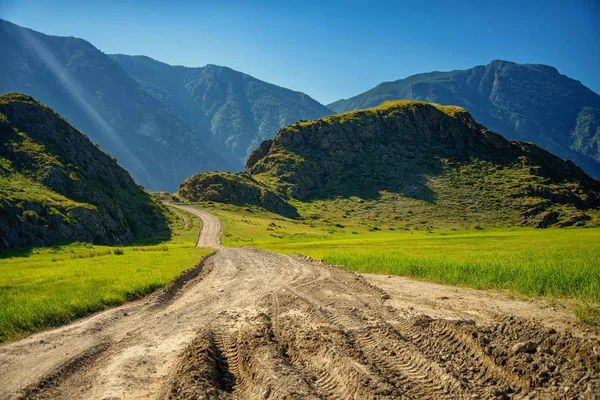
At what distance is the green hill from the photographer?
130875mm

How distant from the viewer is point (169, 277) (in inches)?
897

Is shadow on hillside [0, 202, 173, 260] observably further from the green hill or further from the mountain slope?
the mountain slope

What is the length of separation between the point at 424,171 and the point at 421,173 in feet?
7.40

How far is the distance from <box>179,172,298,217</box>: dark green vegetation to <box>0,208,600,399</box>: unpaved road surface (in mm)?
128991

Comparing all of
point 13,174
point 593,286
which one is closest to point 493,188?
point 593,286

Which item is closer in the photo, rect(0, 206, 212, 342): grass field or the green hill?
rect(0, 206, 212, 342): grass field

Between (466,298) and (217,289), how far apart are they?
13.3 meters

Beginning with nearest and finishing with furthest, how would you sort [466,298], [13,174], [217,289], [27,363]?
[27,363] < [466,298] < [217,289] < [13,174]

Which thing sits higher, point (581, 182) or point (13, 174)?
point (13, 174)

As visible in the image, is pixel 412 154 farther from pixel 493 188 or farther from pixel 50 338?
pixel 50 338

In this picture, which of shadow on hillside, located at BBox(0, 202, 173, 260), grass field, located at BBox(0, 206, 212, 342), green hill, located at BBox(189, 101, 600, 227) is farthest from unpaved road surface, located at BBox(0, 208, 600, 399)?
green hill, located at BBox(189, 101, 600, 227)

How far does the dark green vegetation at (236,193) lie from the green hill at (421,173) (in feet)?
38.5

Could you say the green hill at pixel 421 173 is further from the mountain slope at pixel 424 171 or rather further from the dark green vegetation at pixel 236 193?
the dark green vegetation at pixel 236 193

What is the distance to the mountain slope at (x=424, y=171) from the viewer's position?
131m
